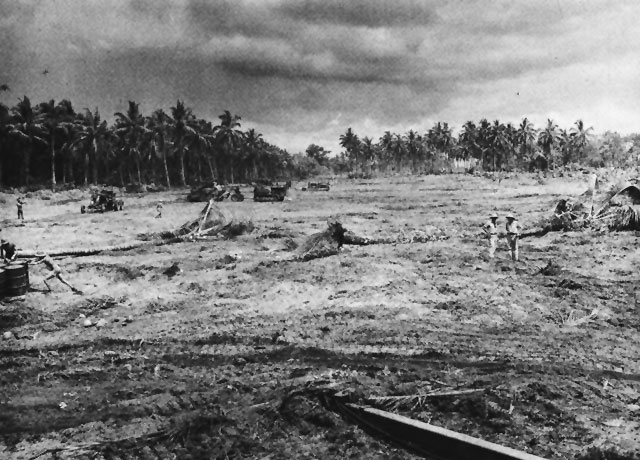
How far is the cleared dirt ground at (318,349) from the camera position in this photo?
513 centimetres

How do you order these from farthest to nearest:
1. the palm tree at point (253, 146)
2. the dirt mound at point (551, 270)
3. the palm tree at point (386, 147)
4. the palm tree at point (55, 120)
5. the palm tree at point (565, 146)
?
the palm tree at point (386, 147)
the palm tree at point (565, 146)
the palm tree at point (253, 146)
the palm tree at point (55, 120)
the dirt mound at point (551, 270)

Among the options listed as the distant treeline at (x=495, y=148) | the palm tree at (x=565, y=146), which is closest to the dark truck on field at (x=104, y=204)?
the distant treeline at (x=495, y=148)

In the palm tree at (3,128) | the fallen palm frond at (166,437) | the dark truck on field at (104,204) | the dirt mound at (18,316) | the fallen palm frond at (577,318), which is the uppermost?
the palm tree at (3,128)

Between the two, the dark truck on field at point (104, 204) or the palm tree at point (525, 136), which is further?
the palm tree at point (525, 136)

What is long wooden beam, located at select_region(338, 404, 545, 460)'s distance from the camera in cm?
420

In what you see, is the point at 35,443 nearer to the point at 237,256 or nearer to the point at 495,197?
the point at 237,256

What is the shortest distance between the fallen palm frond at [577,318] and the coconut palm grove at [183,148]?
48.1 m

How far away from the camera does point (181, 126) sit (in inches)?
2413

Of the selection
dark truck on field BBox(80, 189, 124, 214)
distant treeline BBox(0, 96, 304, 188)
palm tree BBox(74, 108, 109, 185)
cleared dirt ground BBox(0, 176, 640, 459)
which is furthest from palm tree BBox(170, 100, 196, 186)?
cleared dirt ground BBox(0, 176, 640, 459)

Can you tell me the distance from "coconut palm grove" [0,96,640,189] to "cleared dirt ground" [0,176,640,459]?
139ft

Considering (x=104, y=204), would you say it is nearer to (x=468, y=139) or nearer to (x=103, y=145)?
(x=103, y=145)

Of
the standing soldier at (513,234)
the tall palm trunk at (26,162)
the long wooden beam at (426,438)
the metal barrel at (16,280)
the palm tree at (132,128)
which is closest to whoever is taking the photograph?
the long wooden beam at (426,438)

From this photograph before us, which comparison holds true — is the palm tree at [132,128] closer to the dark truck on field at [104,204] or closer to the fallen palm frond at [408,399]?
the dark truck on field at [104,204]

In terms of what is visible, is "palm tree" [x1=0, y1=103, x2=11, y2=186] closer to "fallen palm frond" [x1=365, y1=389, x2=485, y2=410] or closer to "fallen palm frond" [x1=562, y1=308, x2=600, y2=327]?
"fallen palm frond" [x1=562, y1=308, x2=600, y2=327]
